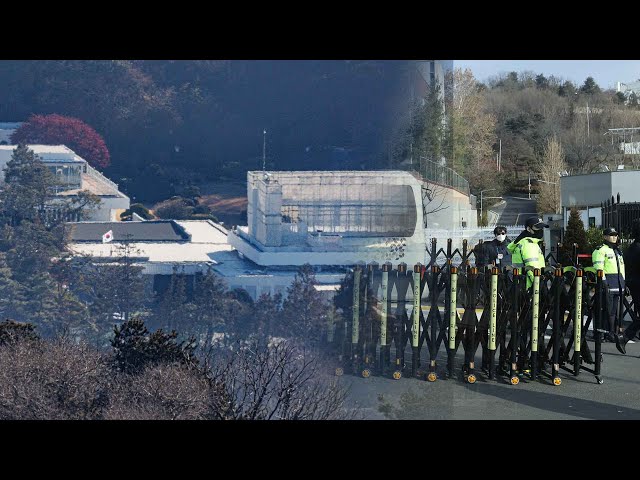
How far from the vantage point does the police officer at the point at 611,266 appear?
34.6ft

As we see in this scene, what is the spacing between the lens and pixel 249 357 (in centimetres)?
711

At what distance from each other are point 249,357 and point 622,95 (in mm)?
64074

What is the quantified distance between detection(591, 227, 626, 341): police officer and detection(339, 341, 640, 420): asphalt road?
106 cm

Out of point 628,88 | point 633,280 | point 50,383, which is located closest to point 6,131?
point 50,383

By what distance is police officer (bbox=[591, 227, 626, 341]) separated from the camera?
34.6 feet

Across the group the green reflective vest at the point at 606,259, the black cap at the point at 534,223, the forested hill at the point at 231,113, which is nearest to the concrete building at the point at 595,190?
the green reflective vest at the point at 606,259

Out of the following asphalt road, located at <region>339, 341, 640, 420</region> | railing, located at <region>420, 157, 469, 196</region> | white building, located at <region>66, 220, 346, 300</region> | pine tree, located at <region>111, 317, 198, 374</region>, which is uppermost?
railing, located at <region>420, 157, 469, 196</region>

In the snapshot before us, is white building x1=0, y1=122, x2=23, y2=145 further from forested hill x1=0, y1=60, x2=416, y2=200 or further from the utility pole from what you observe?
the utility pole

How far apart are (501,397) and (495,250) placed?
3.61m

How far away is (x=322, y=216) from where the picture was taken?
709cm

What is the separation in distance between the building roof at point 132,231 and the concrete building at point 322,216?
390 millimetres

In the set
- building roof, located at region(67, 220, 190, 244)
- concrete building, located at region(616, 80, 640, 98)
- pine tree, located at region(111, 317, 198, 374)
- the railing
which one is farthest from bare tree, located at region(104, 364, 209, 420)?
concrete building, located at region(616, 80, 640, 98)
